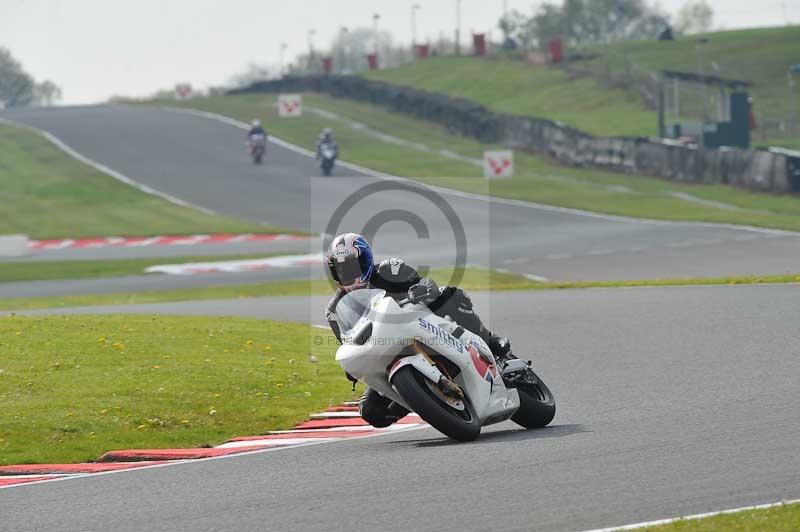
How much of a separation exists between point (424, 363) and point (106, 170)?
42910 millimetres

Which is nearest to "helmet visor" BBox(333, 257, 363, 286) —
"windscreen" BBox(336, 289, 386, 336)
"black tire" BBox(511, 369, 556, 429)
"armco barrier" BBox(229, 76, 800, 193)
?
"windscreen" BBox(336, 289, 386, 336)

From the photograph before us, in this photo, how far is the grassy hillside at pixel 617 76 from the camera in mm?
52031

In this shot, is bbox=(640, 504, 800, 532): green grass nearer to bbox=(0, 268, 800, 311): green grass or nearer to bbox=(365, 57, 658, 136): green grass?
bbox=(0, 268, 800, 311): green grass

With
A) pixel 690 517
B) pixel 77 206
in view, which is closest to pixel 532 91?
pixel 77 206

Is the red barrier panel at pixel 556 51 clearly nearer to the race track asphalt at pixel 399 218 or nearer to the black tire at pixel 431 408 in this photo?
the race track asphalt at pixel 399 218

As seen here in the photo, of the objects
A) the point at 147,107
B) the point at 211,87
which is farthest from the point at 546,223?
the point at 211,87

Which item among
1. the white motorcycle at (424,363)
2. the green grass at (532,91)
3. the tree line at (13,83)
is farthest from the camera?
the tree line at (13,83)

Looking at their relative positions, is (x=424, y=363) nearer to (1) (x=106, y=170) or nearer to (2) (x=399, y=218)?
(2) (x=399, y=218)

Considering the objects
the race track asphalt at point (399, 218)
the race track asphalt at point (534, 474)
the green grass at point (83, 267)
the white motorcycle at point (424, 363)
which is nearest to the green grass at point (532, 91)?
the race track asphalt at point (399, 218)

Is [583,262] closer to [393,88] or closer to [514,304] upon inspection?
[514,304]

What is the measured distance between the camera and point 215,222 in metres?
38.6

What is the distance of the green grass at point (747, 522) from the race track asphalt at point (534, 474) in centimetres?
21

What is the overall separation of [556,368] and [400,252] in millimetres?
18519

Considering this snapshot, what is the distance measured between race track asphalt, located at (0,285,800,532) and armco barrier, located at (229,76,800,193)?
25.6 m
